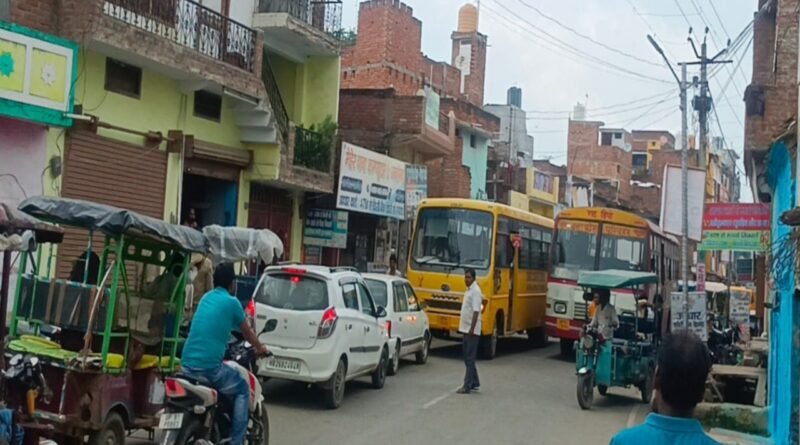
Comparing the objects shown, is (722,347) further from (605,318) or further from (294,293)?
(294,293)

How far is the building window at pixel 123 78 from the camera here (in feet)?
50.8

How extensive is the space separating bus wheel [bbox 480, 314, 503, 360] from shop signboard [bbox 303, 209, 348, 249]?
16.1ft

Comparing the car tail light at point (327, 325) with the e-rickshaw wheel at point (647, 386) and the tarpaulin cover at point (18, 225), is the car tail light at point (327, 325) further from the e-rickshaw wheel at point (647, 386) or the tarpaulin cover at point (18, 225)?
the e-rickshaw wheel at point (647, 386)

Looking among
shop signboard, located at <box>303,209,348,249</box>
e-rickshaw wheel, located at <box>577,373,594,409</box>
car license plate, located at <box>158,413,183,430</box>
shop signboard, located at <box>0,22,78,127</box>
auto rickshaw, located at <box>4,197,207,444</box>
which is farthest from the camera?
shop signboard, located at <box>303,209,348,249</box>

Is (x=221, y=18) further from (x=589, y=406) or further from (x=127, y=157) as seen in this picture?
(x=589, y=406)

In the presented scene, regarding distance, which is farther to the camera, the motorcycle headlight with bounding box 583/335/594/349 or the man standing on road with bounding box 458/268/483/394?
the man standing on road with bounding box 458/268/483/394

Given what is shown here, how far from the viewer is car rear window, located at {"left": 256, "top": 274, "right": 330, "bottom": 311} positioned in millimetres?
11781

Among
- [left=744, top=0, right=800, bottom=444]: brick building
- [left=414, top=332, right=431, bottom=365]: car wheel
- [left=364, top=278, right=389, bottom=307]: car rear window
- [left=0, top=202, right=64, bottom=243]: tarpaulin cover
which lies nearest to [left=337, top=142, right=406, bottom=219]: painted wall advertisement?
[left=414, top=332, right=431, bottom=365]: car wheel

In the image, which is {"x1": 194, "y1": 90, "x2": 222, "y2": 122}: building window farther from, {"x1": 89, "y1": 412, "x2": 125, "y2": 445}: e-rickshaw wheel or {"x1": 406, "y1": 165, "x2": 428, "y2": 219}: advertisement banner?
{"x1": 89, "y1": 412, "x2": 125, "y2": 445}: e-rickshaw wheel

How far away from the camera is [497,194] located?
38.8m

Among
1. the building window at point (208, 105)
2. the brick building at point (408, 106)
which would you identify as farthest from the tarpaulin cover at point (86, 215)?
the brick building at point (408, 106)

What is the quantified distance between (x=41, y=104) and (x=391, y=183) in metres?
13.9

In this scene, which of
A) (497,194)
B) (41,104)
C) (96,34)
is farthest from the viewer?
(497,194)

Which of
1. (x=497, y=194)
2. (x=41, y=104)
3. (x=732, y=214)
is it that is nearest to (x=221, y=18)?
(x=41, y=104)
